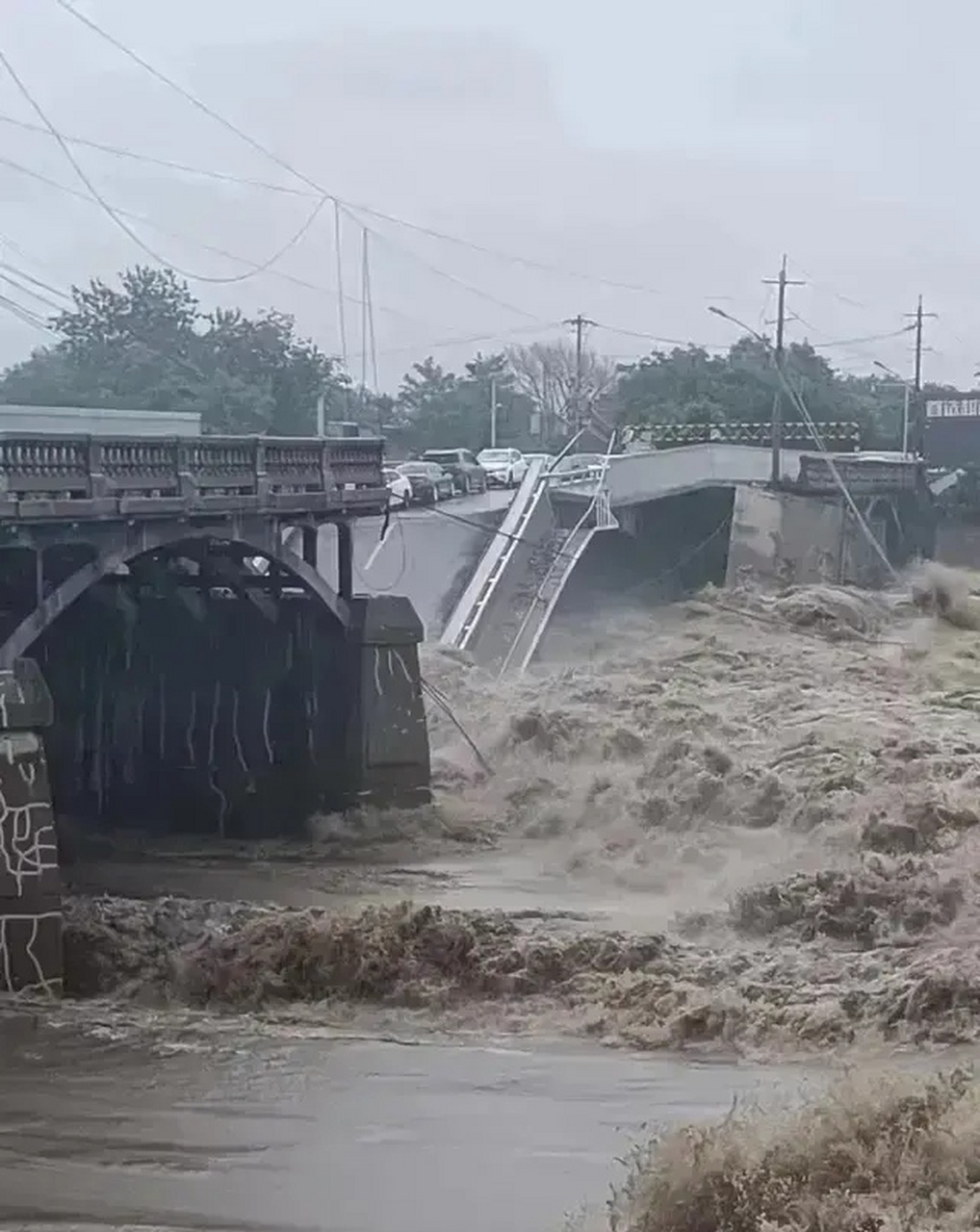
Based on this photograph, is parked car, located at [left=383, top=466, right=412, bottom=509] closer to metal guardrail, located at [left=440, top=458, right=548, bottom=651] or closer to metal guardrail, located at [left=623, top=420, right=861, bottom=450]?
metal guardrail, located at [left=440, top=458, right=548, bottom=651]

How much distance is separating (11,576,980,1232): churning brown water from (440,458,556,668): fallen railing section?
428cm

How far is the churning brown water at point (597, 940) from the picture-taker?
11039 millimetres

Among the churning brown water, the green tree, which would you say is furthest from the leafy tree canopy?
the churning brown water

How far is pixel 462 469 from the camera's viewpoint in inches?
1930

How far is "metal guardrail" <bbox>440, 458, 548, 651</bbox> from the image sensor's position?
121ft

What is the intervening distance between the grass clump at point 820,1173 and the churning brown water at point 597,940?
22 millimetres

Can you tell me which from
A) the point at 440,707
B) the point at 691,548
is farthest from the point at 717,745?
the point at 691,548

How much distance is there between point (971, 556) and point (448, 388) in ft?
81.8

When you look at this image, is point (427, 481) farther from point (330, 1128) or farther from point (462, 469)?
point (330, 1128)

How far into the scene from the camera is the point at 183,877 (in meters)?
23.2

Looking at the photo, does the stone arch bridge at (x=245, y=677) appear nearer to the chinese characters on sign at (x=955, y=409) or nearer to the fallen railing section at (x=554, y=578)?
the fallen railing section at (x=554, y=578)

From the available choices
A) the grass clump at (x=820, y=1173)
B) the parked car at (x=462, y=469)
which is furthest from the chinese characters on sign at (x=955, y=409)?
the grass clump at (x=820, y=1173)

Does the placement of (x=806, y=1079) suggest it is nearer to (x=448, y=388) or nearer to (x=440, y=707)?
(x=440, y=707)

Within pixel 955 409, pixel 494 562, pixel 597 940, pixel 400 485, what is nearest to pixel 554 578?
pixel 494 562
